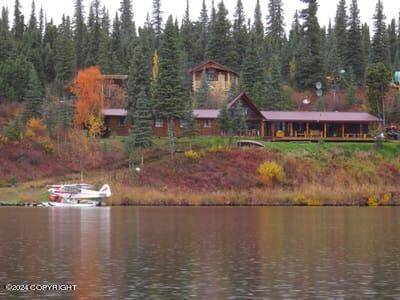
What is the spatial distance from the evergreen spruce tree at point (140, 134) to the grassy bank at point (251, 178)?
6.34 ft

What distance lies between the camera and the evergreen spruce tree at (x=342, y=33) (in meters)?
135

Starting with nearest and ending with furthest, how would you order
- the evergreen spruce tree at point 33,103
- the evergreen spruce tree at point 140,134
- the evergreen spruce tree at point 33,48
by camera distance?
1. the evergreen spruce tree at point 140,134
2. the evergreen spruce tree at point 33,103
3. the evergreen spruce tree at point 33,48

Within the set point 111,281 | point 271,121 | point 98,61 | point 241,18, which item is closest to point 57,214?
point 111,281

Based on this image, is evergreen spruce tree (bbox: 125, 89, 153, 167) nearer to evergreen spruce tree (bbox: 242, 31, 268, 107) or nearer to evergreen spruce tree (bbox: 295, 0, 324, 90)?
evergreen spruce tree (bbox: 242, 31, 268, 107)

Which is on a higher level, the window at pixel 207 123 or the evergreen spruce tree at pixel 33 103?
the evergreen spruce tree at pixel 33 103

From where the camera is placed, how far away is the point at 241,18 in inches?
5965

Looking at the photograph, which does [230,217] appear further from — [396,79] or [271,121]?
[396,79]

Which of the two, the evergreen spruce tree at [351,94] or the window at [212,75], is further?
the window at [212,75]

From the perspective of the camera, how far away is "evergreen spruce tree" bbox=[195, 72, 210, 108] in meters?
114

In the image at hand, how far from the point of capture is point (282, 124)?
344 ft

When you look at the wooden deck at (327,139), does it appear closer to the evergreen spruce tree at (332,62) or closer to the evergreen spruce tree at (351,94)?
the evergreen spruce tree at (351,94)

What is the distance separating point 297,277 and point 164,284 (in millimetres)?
5316

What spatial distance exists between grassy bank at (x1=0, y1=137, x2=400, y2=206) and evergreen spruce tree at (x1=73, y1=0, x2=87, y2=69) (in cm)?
4817

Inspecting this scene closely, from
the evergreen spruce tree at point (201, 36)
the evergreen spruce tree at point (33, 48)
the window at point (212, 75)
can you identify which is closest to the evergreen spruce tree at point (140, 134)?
the window at point (212, 75)
